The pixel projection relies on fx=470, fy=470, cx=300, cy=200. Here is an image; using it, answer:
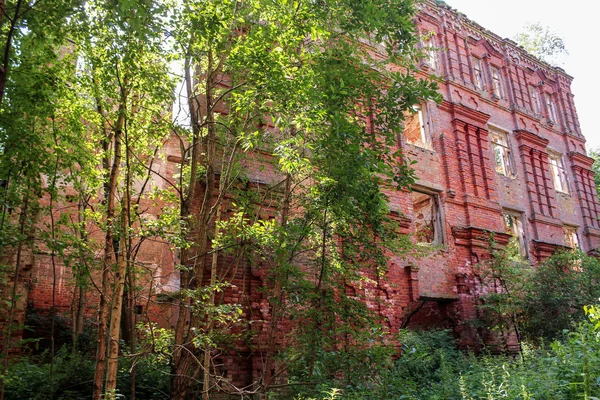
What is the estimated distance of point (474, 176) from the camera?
14602mm

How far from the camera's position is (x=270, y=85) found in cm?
584

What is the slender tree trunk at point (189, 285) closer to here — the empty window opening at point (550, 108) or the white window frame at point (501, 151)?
the white window frame at point (501, 151)

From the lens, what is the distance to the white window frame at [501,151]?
1639 centimetres

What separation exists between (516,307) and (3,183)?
37.8 ft

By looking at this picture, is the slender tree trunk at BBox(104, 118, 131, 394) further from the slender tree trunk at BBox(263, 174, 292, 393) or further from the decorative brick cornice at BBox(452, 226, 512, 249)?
the decorative brick cornice at BBox(452, 226, 512, 249)

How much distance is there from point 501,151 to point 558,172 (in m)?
3.69

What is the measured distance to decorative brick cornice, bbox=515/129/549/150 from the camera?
1694 centimetres

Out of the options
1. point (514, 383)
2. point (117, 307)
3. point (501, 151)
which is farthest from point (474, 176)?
point (117, 307)

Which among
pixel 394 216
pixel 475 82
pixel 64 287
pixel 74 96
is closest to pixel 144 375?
pixel 64 287

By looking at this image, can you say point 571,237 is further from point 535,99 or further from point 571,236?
point 535,99

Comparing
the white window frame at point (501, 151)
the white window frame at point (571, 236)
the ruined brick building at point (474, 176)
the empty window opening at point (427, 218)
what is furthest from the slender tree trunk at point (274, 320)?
the white window frame at point (571, 236)

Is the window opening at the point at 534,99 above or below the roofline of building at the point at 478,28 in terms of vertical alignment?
below

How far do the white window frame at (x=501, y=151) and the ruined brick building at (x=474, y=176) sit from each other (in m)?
0.04

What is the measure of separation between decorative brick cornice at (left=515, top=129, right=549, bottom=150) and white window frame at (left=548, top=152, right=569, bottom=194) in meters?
0.85
